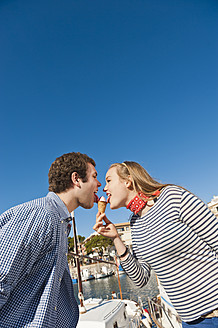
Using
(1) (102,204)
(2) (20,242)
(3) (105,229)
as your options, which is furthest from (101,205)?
(2) (20,242)

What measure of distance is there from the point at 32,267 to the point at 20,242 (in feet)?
1.13

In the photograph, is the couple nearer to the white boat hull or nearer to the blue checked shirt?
the blue checked shirt

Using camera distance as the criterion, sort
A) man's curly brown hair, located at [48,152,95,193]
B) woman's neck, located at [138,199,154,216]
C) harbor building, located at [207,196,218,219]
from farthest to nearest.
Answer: harbor building, located at [207,196,218,219] → man's curly brown hair, located at [48,152,95,193] → woman's neck, located at [138,199,154,216]

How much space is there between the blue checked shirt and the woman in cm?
100

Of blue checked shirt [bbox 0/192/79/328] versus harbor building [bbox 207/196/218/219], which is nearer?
blue checked shirt [bbox 0/192/79/328]

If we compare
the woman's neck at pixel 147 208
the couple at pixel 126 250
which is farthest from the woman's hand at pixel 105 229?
the woman's neck at pixel 147 208

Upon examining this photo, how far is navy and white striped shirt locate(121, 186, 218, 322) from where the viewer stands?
225cm

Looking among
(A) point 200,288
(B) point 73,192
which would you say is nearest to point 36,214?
(B) point 73,192

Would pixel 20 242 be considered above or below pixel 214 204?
below

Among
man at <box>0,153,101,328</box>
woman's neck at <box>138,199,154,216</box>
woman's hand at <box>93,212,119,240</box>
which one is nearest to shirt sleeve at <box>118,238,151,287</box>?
woman's hand at <box>93,212,119,240</box>

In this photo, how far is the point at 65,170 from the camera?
3201 millimetres

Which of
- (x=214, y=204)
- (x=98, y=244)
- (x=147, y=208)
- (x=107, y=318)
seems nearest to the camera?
(x=147, y=208)

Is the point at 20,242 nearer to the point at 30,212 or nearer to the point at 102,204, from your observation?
the point at 30,212

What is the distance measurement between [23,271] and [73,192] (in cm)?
140
